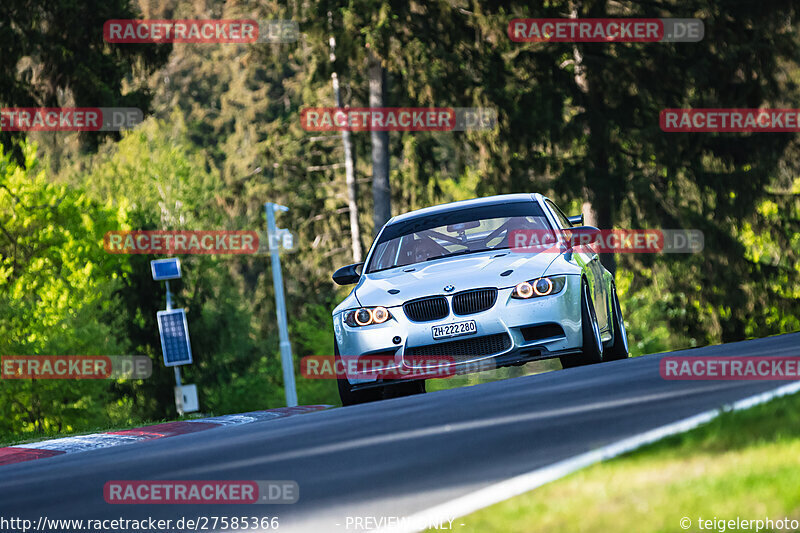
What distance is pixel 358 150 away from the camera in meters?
43.2

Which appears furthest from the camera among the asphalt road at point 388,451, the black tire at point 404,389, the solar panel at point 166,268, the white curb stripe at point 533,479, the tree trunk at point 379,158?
the tree trunk at point 379,158

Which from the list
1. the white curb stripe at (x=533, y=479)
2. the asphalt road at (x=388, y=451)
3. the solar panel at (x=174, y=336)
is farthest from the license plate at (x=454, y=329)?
the solar panel at (x=174, y=336)

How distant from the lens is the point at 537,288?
10.3 meters

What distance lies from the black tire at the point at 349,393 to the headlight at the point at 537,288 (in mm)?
1662

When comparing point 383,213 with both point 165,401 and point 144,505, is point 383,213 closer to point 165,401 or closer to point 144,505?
point 165,401

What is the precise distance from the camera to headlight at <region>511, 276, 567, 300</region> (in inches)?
404

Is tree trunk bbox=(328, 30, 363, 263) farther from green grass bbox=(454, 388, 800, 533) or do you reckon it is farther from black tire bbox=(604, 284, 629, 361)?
green grass bbox=(454, 388, 800, 533)

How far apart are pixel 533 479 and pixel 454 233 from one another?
6.95 metres

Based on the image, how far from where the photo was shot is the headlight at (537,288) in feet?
33.7

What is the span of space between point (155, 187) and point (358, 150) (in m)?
17.4

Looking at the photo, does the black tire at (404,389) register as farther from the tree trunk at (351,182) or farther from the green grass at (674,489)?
the tree trunk at (351,182)

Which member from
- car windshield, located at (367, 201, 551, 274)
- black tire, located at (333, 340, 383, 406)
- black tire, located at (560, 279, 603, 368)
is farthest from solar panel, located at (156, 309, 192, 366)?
black tire, located at (560, 279, 603, 368)

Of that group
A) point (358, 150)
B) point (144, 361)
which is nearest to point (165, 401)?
point (144, 361)

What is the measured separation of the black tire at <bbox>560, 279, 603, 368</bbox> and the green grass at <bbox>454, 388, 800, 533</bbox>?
5115mm
